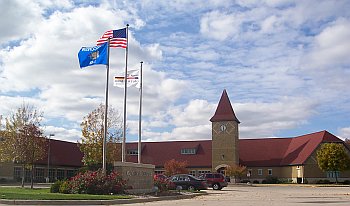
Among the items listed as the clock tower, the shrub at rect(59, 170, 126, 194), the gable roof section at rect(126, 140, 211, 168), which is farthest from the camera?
the gable roof section at rect(126, 140, 211, 168)

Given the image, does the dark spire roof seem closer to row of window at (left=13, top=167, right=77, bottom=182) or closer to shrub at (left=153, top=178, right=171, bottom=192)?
row of window at (left=13, top=167, right=77, bottom=182)

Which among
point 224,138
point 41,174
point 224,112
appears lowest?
point 41,174

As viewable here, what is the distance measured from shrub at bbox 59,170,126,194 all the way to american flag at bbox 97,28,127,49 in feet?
26.6

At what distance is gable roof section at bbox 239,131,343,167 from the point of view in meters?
71.3

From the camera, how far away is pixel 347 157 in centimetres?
6681

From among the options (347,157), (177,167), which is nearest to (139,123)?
(177,167)

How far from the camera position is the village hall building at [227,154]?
70062 millimetres

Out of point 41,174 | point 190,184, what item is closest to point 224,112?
point 41,174

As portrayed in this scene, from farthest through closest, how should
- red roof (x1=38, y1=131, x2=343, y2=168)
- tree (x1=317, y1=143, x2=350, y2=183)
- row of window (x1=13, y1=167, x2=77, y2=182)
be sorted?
red roof (x1=38, y1=131, x2=343, y2=168) → tree (x1=317, y1=143, x2=350, y2=183) → row of window (x1=13, y1=167, x2=77, y2=182)

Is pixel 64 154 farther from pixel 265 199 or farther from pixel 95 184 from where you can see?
pixel 265 199

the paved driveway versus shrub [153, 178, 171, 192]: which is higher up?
shrub [153, 178, 171, 192]

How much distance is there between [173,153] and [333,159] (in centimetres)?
2855

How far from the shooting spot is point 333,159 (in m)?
65.2

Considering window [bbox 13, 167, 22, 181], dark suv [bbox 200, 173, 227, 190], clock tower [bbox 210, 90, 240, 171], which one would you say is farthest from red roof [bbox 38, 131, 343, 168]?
dark suv [bbox 200, 173, 227, 190]
